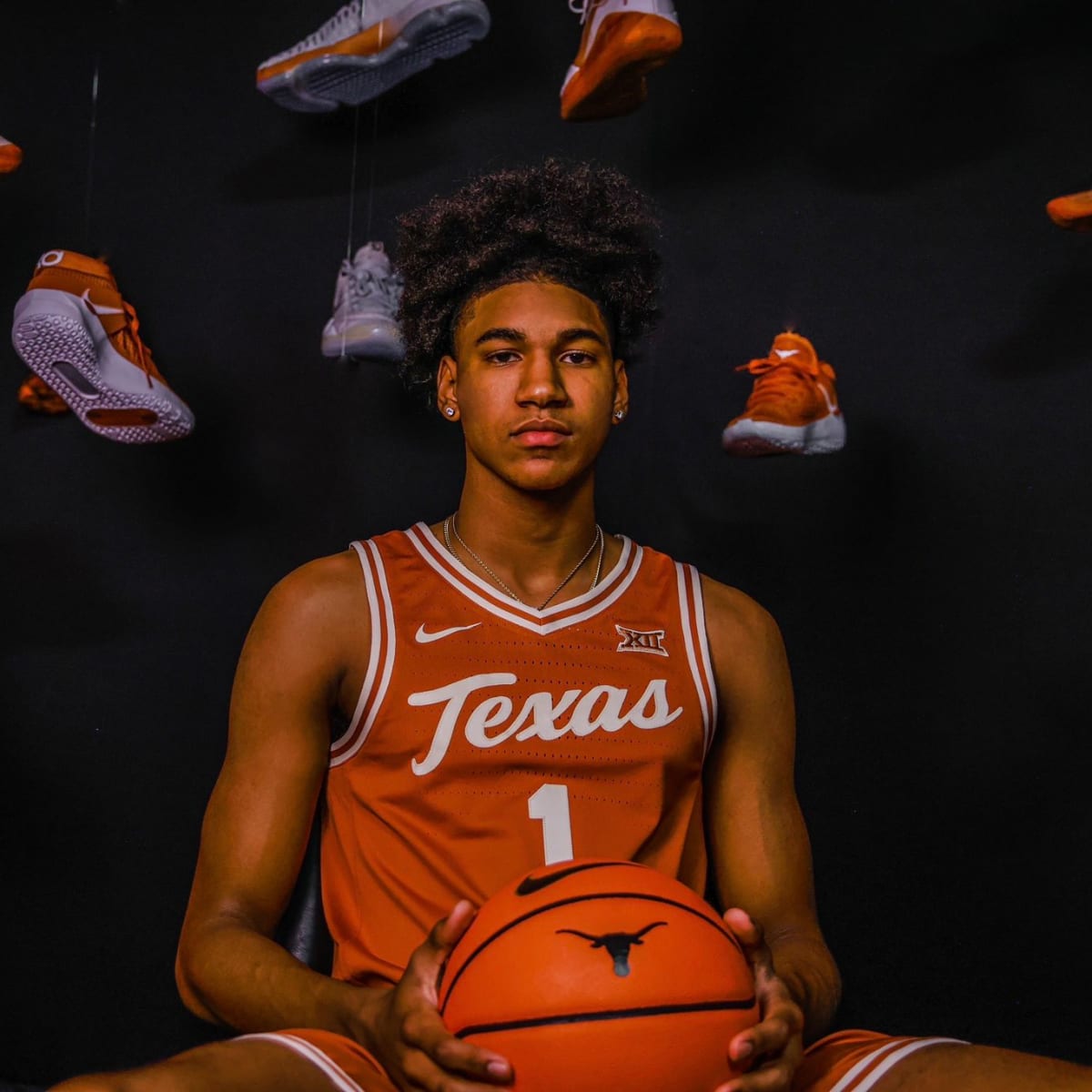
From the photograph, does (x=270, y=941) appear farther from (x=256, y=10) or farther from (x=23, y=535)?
(x=256, y=10)

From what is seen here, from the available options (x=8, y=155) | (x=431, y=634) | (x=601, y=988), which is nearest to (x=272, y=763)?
(x=431, y=634)

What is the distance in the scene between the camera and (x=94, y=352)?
8.45ft

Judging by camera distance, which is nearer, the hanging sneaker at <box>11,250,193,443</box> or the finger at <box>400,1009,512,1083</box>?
the finger at <box>400,1009,512,1083</box>

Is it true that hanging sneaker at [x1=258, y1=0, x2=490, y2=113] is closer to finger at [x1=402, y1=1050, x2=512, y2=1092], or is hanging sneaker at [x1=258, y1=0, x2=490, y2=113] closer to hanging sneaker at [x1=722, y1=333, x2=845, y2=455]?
hanging sneaker at [x1=722, y1=333, x2=845, y2=455]

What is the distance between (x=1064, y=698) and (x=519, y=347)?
1.34 m

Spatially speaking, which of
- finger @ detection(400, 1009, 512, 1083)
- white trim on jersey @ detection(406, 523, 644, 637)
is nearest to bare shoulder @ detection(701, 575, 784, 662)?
white trim on jersey @ detection(406, 523, 644, 637)

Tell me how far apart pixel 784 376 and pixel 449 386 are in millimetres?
775

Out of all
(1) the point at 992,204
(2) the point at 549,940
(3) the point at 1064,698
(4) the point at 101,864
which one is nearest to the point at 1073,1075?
(2) the point at 549,940

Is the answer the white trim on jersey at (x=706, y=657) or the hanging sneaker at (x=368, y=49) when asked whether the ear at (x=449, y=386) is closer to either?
the white trim on jersey at (x=706, y=657)

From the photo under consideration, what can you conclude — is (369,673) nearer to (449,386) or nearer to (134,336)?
(449,386)

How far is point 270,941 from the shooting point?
1.67 meters

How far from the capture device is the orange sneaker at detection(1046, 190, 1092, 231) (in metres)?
2.29

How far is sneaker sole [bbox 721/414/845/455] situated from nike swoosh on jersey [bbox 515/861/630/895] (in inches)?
49.6

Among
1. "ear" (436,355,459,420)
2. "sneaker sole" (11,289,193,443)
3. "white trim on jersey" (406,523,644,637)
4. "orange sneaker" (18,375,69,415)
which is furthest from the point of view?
"orange sneaker" (18,375,69,415)
